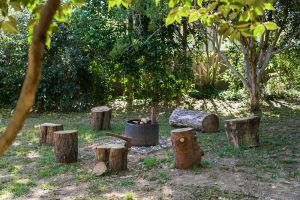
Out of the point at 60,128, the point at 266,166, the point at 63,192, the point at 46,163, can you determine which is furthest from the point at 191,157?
the point at 60,128

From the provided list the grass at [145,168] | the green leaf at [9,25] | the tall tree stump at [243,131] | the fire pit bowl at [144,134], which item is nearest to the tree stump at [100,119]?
the grass at [145,168]

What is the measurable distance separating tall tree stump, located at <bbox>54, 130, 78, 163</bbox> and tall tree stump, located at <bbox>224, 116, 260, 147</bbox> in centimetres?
261

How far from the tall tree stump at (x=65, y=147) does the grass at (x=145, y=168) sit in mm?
134

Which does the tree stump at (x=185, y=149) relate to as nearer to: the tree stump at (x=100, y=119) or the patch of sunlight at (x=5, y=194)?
the patch of sunlight at (x=5, y=194)

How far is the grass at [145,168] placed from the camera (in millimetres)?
4973

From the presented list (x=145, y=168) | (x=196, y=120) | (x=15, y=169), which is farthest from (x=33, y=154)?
(x=196, y=120)

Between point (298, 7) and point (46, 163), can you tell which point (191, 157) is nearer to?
point (46, 163)

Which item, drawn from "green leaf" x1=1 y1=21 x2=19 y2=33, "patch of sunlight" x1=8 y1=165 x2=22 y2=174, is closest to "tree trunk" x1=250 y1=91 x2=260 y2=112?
"patch of sunlight" x1=8 y1=165 x2=22 y2=174

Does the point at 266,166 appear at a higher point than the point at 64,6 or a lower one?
lower

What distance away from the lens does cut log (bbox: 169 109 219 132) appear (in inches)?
340

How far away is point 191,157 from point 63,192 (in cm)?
183

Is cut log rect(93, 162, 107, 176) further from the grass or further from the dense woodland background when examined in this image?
the dense woodland background

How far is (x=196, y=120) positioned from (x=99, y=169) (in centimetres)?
361

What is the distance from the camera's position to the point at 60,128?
761 centimetres
